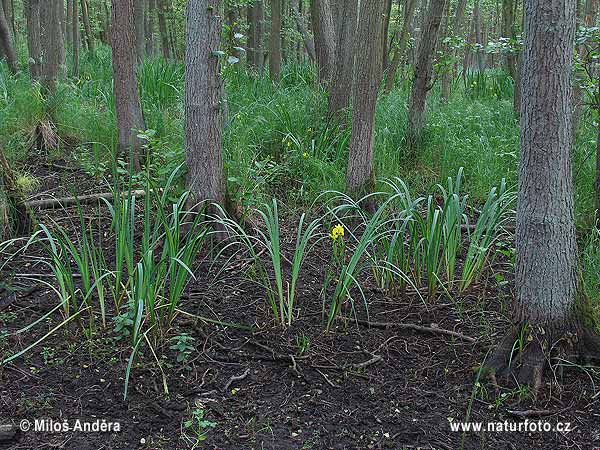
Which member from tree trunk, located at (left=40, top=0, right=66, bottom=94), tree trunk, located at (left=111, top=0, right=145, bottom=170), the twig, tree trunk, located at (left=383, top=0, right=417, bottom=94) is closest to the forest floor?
the twig

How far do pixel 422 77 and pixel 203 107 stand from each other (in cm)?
280

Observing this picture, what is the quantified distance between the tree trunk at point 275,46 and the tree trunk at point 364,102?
4330 millimetres

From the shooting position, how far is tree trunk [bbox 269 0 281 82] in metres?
9.33

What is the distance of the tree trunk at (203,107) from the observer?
4.12 meters

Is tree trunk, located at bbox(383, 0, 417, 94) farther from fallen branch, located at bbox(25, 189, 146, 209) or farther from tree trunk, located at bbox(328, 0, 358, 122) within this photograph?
fallen branch, located at bbox(25, 189, 146, 209)

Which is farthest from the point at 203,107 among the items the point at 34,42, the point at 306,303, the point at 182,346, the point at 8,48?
the point at 8,48

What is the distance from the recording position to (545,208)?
2.73m

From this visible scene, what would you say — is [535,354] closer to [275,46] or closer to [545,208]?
[545,208]

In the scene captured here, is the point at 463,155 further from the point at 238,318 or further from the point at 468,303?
the point at 238,318

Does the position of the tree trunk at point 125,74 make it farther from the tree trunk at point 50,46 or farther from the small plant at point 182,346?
the small plant at point 182,346

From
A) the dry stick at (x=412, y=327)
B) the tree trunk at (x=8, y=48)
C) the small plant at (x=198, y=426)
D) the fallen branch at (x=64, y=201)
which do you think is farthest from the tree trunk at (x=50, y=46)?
the small plant at (x=198, y=426)

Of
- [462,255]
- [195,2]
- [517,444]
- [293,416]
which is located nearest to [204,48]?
[195,2]

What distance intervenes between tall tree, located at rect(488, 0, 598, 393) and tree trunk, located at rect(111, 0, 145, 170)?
12.2 feet

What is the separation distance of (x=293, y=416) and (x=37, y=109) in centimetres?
479
